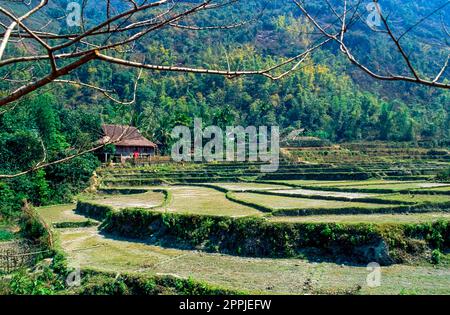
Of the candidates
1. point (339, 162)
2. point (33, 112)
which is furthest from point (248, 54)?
point (33, 112)

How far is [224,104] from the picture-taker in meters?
72.9

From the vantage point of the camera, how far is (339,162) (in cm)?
3581

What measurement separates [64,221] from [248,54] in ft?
241

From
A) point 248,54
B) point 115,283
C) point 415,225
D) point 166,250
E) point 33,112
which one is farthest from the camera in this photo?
point 248,54

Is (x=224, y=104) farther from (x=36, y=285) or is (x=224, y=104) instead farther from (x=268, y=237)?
(x=36, y=285)

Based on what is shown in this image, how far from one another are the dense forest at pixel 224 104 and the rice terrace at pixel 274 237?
319cm

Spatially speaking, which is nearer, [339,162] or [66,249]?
[66,249]

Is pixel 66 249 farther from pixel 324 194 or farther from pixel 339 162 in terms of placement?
pixel 339 162

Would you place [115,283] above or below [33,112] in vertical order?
below

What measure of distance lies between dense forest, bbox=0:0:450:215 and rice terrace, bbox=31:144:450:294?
3.19m

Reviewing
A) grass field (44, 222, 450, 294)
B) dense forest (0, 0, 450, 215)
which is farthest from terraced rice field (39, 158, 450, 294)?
dense forest (0, 0, 450, 215)

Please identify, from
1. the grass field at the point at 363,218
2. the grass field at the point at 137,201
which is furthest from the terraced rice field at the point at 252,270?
the grass field at the point at 137,201

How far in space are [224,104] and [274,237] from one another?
59904 mm
